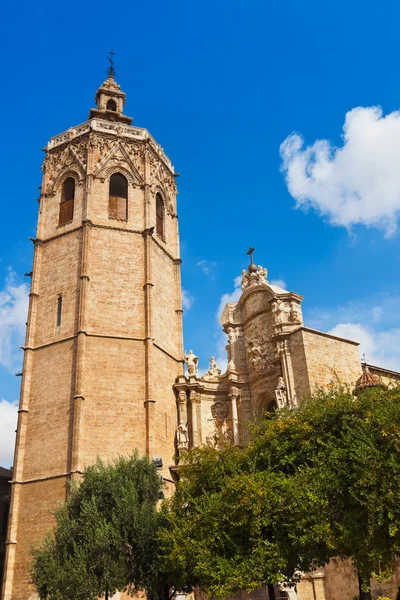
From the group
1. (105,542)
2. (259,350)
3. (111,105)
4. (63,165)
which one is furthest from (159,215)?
(105,542)

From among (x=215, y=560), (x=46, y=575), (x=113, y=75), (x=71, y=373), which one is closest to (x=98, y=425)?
(x=71, y=373)

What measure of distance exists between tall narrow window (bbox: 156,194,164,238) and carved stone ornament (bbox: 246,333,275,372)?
7.36 m

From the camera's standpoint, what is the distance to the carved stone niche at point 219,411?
2856cm

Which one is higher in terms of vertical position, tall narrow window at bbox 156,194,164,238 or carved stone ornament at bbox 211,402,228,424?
tall narrow window at bbox 156,194,164,238

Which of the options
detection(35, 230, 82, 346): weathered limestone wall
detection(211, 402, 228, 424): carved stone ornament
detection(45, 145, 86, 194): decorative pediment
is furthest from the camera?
detection(45, 145, 86, 194): decorative pediment

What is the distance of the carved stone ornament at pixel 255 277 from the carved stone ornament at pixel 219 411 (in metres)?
6.04

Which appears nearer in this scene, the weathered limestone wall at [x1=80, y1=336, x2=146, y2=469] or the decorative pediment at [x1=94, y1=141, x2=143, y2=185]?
the weathered limestone wall at [x1=80, y1=336, x2=146, y2=469]

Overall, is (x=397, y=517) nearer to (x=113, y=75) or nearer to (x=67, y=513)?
(x=67, y=513)

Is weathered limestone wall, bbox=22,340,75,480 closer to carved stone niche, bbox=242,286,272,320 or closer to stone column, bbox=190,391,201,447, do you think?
stone column, bbox=190,391,201,447

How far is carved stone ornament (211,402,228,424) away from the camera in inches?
1125

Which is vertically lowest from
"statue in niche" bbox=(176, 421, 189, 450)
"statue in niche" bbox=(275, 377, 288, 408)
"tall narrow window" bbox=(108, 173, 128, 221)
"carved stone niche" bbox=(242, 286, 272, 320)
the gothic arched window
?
"statue in niche" bbox=(176, 421, 189, 450)

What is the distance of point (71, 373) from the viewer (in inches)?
995

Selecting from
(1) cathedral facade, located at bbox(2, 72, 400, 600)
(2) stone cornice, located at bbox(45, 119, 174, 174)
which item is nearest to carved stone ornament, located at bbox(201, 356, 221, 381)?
(1) cathedral facade, located at bbox(2, 72, 400, 600)

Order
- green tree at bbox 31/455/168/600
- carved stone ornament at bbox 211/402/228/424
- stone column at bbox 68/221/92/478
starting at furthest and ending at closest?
carved stone ornament at bbox 211/402/228/424, stone column at bbox 68/221/92/478, green tree at bbox 31/455/168/600
